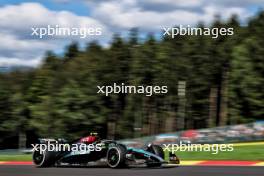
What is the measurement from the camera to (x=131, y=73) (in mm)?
50156

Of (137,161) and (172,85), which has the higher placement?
(172,85)

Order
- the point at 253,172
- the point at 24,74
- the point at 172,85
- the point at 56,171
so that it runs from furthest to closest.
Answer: the point at 24,74 < the point at 172,85 < the point at 56,171 < the point at 253,172

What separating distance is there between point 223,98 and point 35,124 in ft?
63.8

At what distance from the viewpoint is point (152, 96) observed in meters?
50.7

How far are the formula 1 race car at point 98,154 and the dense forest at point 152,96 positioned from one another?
33.1 metres

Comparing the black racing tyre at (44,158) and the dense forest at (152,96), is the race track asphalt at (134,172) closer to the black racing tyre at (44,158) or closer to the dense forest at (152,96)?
the black racing tyre at (44,158)

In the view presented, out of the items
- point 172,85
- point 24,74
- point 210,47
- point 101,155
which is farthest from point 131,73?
point 101,155

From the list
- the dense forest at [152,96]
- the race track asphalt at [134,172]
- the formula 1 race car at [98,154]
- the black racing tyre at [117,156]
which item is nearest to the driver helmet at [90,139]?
the formula 1 race car at [98,154]

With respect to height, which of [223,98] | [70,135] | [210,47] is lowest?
[70,135]

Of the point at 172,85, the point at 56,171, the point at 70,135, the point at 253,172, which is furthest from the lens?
the point at 172,85

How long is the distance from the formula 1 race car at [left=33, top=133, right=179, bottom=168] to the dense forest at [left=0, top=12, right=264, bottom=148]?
3310 cm

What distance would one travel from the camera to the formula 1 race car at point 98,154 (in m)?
11.3

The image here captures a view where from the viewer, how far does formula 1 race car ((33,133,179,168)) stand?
444 inches

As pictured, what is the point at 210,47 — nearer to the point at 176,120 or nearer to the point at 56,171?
the point at 176,120
